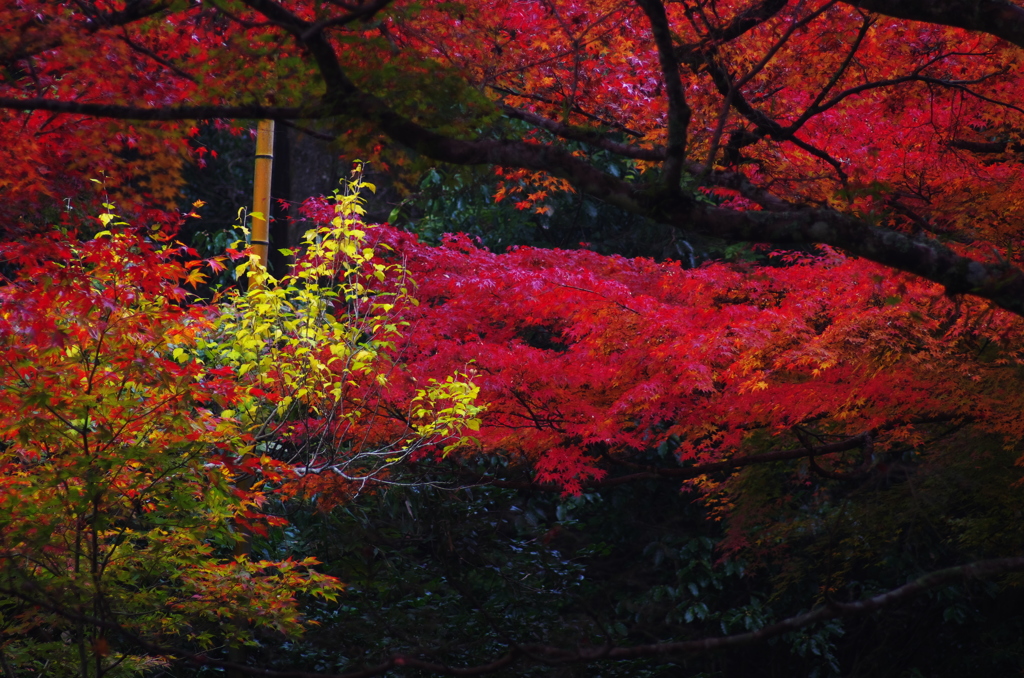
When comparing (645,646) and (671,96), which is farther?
(671,96)

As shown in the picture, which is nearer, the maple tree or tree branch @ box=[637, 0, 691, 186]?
tree branch @ box=[637, 0, 691, 186]

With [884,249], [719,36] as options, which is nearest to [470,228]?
[719,36]

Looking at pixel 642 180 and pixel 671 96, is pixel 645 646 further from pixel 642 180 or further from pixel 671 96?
pixel 642 180

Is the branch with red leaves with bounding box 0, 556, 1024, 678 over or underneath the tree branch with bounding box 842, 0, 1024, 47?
underneath

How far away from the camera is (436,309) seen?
6.48 meters

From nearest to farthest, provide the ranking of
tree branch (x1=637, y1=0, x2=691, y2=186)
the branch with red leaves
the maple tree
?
1. the branch with red leaves
2. tree branch (x1=637, y1=0, x2=691, y2=186)
3. the maple tree

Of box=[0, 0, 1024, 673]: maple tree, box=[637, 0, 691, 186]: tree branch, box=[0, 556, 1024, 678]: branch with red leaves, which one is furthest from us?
box=[0, 0, 1024, 673]: maple tree

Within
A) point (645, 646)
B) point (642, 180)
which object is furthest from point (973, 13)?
point (642, 180)

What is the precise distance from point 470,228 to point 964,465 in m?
5.77

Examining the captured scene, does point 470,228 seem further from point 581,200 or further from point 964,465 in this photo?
point 964,465

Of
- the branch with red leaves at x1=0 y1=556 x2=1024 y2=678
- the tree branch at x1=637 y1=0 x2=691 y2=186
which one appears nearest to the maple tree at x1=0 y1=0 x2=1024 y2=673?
the tree branch at x1=637 y1=0 x2=691 y2=186

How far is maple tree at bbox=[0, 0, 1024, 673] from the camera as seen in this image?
10.5 ft

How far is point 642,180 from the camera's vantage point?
580 centimetres

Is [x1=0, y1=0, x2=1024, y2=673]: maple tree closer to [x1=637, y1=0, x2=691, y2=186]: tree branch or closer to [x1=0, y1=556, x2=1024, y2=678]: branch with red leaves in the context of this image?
[x1=637, y1=0, x2=691, y2=186]: tree branch
